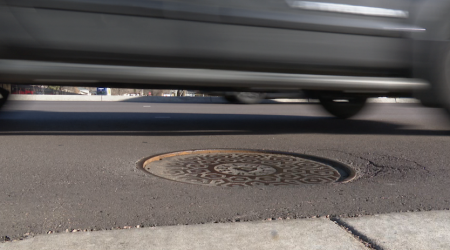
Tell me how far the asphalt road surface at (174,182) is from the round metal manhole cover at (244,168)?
145 mm

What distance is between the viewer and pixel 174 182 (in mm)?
2943

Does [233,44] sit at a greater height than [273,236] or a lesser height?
greater

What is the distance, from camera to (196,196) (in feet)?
8.61

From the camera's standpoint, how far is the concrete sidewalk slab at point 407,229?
192 centimetres

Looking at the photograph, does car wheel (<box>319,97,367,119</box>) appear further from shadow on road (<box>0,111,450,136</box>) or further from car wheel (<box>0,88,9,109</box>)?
car wheel (<box>0,88,9,109</box>)

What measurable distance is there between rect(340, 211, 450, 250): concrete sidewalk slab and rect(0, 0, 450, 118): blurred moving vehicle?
241 centimetres

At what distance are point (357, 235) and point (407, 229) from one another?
27cm

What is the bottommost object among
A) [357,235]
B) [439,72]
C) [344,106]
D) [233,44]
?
[357,235]

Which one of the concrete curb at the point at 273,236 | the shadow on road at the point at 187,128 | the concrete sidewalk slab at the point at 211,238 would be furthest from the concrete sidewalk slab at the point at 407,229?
the shadow on road at the point at 187,128

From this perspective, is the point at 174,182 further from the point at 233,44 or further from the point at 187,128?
the point at 187,128

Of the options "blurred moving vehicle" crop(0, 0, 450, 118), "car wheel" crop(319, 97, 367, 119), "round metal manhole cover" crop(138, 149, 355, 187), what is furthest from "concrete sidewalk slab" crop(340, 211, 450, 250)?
"car wheel" crop(319, 97, 367, 119)

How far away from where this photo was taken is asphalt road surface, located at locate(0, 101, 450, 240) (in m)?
2.28

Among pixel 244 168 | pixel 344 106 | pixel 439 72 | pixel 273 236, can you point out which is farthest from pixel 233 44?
pixel 344 106

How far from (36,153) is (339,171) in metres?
2.62
